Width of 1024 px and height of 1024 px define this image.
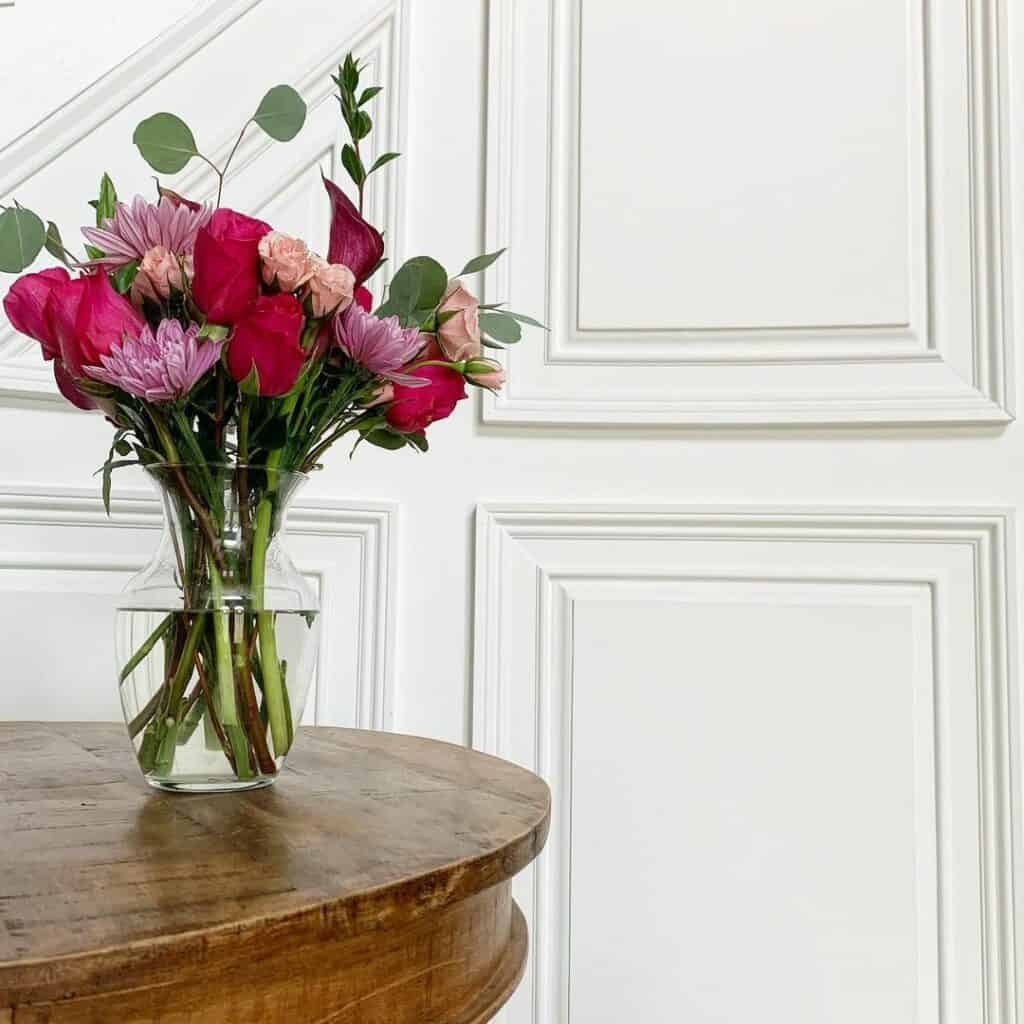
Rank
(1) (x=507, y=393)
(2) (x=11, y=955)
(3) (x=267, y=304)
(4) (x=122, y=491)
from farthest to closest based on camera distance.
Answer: (1) (x=507, y=393)
(4) (x=122, y=491)
(3) (x=267, y=304)
(2) (x=11, y=955)

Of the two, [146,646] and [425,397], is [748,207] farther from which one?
[146,646]

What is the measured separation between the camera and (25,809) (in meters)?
0.57

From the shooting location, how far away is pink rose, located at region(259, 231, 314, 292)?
57 cm

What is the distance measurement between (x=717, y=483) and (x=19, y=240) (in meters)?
0.77

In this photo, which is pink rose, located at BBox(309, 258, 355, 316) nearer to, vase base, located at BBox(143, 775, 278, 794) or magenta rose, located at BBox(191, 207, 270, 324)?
magenta rose, located at BBox(191, 207, 270, 324)

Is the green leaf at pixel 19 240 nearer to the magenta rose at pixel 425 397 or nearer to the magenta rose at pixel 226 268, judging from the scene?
the magenta rose at pixel 226 268

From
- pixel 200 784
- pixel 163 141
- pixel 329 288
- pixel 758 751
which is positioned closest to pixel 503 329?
pixel 329 288

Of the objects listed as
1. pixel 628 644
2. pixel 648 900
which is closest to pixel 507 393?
pixel 628 644

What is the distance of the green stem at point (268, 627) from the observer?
0.64m

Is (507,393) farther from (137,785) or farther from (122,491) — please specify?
(137,785)

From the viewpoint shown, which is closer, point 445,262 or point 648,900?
point 648,900

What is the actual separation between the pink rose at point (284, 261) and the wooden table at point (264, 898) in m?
0.30

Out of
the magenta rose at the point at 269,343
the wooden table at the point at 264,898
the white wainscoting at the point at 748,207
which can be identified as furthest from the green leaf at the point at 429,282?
the white wainscoting at the point at 748,207

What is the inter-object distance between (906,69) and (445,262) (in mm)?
581
